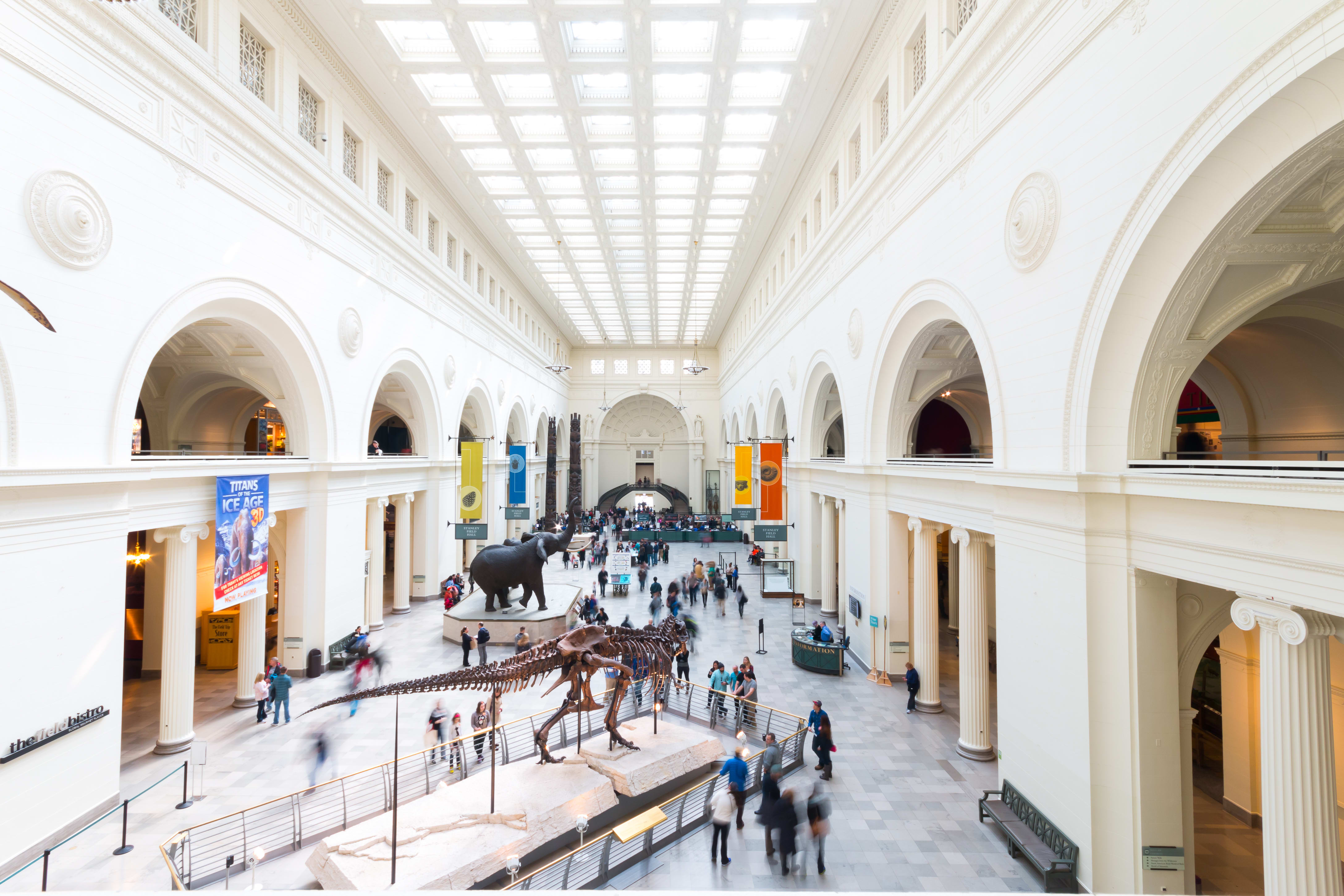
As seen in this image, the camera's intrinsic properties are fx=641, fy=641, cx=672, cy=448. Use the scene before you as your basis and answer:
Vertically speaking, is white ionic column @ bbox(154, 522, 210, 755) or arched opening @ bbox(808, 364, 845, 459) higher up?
arched opening @ bbox(808, 364, 845, 459)

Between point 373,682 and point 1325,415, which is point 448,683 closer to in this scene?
point 373,682

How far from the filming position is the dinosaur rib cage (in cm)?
711

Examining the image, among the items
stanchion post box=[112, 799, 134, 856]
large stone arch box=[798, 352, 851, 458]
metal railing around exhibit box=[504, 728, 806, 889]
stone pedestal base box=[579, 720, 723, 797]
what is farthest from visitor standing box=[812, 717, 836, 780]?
large stone arch box=[798, 352, 851, 458]

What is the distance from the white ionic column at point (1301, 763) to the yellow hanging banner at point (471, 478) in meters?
16.0

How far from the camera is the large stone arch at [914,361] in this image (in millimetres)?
9883

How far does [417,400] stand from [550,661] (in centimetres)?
1217

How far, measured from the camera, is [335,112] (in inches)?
501

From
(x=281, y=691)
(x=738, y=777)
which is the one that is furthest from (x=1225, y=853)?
(x=281, y=691)

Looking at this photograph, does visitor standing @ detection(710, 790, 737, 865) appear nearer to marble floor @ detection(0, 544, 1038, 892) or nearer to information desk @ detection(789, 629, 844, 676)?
marble floor @ detection(0, 544, 1038, 892)

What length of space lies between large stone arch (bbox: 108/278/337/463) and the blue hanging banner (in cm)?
834

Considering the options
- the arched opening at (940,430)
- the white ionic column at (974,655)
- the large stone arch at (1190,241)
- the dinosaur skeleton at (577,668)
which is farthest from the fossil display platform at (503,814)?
the arched opening at (940,430)

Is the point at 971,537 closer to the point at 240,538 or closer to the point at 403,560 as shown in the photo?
the point at 240,538

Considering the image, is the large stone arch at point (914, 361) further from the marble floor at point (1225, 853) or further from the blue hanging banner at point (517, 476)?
the blue hanging banner at point (517, 476)

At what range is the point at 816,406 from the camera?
1792cm
